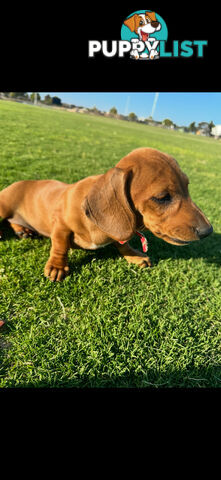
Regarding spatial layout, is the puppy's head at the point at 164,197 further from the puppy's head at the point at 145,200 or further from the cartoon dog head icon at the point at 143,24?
the cartoon dog head icon at the point at 143,24

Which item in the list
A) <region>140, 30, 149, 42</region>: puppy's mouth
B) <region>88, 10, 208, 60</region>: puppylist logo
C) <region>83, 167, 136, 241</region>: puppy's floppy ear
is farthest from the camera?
<region>140, 30, 149, 42</region>: puppy's mouth

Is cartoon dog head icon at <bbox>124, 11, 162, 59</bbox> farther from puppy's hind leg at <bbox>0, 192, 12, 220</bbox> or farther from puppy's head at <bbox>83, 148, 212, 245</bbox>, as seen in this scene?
puppy's hind leg at <bbox>0, 192, 12, 220</bbox>

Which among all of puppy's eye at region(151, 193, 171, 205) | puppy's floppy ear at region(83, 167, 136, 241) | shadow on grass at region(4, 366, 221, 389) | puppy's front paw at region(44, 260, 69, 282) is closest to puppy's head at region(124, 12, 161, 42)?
puppy's floppy ear at region(83, 167, 136, 241)

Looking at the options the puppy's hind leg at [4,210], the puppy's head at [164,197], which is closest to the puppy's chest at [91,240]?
the puppy's head at [164,197]

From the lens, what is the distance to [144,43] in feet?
11.9

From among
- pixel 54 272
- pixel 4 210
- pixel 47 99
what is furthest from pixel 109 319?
pixel 47 99

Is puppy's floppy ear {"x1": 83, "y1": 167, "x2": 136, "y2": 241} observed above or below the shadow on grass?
above

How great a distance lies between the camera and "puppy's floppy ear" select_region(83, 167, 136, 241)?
205 centimetres

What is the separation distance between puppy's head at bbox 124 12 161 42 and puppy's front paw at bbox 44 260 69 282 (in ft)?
10.5

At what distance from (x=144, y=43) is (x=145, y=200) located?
2.91 m

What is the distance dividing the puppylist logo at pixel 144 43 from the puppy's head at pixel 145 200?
2330 millimetres
